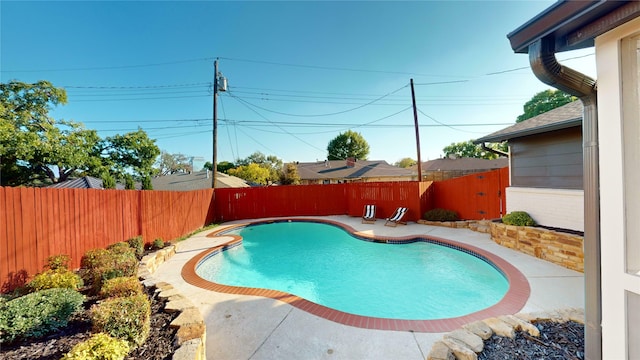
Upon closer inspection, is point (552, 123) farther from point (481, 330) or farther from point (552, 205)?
point (481, 330)

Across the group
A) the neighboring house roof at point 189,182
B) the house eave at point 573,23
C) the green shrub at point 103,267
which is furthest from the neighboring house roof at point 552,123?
the neighboring house roof at point 189,182

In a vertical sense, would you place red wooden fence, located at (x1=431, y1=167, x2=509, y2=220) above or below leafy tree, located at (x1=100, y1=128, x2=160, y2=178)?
below

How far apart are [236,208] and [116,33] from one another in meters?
8.44

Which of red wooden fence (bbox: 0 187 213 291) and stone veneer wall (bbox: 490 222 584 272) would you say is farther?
stone veneer wall (bbox: 490 222 584 272)

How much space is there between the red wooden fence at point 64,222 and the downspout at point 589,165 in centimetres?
651

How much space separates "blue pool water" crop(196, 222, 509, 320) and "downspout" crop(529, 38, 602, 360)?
2382 millimetres

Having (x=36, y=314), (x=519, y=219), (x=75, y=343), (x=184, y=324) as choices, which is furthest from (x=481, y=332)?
(x=519, y=219)

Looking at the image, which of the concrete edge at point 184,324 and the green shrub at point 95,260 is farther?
the green shrub at point 95,260

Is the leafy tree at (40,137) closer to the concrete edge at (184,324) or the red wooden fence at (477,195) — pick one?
the concrete edge at (184,324)

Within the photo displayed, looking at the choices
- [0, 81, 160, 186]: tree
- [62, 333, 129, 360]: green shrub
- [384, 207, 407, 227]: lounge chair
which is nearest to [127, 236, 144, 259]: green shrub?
[62, 333, 129, 360]: green shrub

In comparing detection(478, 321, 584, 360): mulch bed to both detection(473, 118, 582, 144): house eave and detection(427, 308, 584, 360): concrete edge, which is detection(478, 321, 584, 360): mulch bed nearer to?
detection(427, 308, 584, 360): concrete edge

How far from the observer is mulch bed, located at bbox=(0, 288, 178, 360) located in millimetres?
2160

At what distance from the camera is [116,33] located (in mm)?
7859

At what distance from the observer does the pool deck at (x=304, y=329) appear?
2592mm
